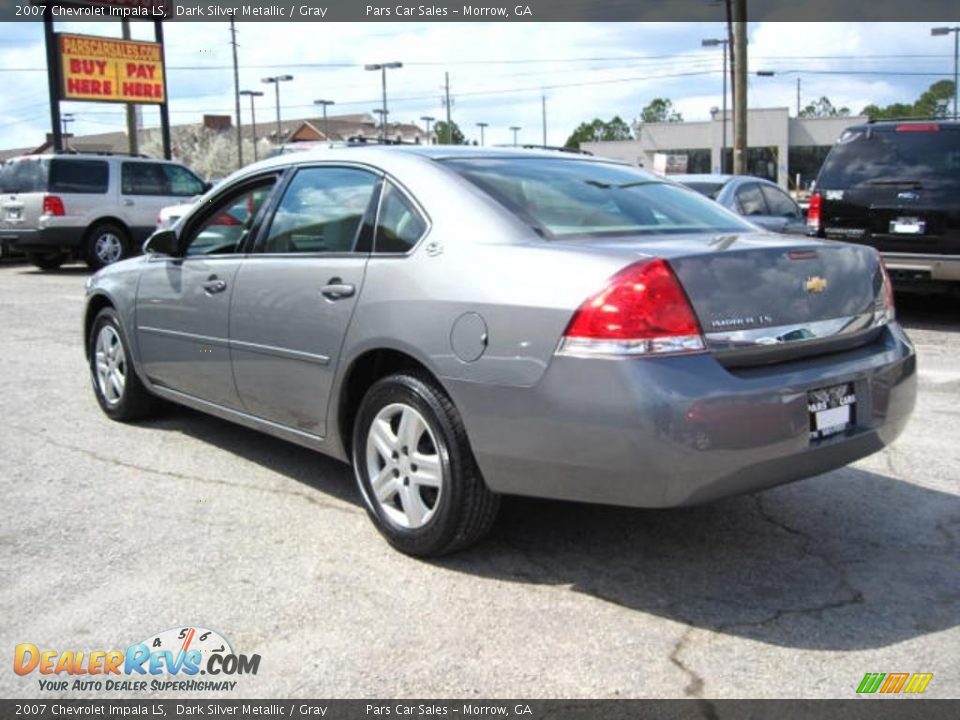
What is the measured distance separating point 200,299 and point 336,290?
1198 millimetres

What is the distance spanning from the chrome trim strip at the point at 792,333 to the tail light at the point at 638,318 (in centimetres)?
10

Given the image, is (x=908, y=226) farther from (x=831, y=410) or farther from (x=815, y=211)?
(x=831, y=410)

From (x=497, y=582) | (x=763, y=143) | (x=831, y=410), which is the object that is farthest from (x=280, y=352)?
(x=763, y=143)

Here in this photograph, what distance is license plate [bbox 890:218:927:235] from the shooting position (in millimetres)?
9109

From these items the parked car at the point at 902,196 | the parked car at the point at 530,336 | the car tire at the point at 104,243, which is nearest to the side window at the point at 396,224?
the parked car at the point at 530,336

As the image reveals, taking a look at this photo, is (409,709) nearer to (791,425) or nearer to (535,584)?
(535,584)

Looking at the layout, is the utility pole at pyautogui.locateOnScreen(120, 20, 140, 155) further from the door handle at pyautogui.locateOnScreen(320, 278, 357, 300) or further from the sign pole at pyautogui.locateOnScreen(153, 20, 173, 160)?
the door handle at pyautogui.locateOnScreen(320, 278, 357, 300)

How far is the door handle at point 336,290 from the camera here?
394cm

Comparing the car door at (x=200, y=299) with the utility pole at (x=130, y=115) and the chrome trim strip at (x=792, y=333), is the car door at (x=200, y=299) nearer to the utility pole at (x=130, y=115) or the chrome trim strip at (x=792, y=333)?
the chrome trim strip at (x=792, y=333)

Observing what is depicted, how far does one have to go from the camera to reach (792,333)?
3.37 m

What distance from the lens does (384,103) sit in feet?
187

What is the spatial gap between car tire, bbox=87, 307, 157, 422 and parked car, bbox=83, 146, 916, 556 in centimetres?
115

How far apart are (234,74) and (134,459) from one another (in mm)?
53950

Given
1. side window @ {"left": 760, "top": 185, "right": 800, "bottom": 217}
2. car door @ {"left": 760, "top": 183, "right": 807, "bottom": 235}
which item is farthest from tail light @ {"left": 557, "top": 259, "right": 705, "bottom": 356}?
side window @ {"left": 760, "top": 185, "right": 800, "bottom": 217}
